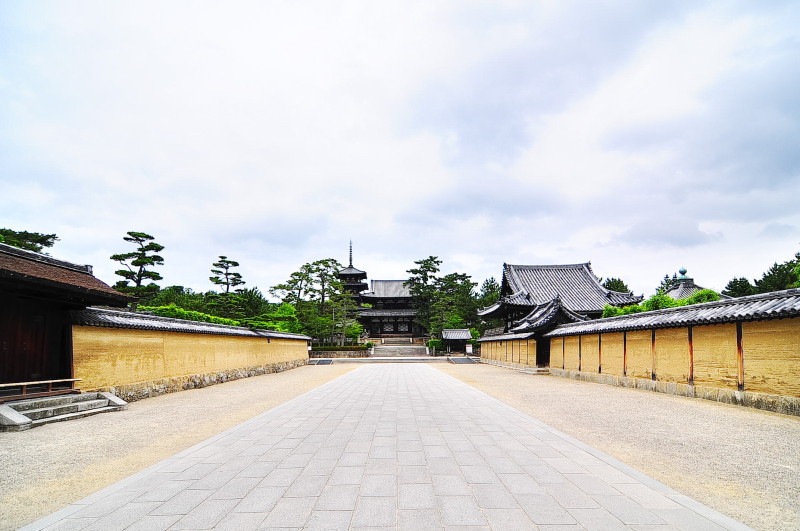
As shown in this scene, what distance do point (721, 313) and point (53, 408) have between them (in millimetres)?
15394

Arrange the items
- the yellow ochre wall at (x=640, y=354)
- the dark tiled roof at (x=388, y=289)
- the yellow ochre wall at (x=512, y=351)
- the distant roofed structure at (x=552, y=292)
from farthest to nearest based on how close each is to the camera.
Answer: the dark tiled roof at (x=388, y=289)
the distant roofed structure at (x=552, y=292)
the yellow ochre wall at (x=512, y=351)
the yellow ochre wall at (x=640, y=354)

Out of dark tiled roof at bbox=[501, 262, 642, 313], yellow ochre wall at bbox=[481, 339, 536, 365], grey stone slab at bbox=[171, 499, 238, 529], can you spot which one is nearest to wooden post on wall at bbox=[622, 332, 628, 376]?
yellow ochre wall at bbox=[481, 339, 536, 365]

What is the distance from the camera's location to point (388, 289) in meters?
59.2

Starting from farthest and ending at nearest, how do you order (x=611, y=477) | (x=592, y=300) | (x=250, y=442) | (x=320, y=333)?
(x=320, y=333) < (x=592, y=300) < (x=250, y=442) < (x=611, y=477)

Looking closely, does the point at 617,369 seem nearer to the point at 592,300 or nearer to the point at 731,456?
the point at 731,456

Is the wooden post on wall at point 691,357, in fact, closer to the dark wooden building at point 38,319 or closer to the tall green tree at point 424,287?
the dark wooden building at point 38,319

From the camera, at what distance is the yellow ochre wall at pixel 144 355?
33.6 feet

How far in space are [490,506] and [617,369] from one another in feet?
42.6

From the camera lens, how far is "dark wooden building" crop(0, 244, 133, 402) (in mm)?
8625

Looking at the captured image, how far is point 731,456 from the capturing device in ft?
18.0

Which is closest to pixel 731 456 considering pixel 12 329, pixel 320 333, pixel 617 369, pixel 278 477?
pixel 278 477

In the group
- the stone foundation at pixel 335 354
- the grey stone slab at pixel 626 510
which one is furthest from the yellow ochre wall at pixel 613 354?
the stone foundation at pixel 335 354

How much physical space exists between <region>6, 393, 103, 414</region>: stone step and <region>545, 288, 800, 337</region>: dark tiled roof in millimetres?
15226

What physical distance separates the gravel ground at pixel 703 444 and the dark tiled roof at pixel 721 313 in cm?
201
